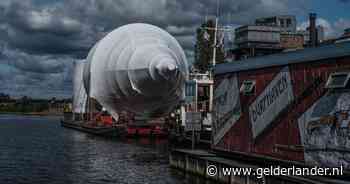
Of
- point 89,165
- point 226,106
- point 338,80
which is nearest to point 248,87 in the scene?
point 226,106

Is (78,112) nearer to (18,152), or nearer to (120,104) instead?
(120,104)

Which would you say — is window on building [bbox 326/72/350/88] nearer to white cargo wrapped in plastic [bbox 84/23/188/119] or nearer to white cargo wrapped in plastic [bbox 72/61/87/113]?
white cargo wrapped in plastic [bbox 84/23/188/119]

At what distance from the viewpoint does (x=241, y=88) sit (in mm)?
22188

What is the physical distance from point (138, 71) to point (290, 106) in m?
30.7

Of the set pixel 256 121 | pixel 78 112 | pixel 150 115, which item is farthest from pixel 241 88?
pixel 78 112

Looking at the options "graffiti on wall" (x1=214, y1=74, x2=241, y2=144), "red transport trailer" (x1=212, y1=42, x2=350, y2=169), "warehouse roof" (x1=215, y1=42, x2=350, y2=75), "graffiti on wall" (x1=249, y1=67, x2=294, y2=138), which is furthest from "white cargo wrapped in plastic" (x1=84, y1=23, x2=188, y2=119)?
"graffiti on wall" (x1=249, y1=67, x2=294, y2=138)

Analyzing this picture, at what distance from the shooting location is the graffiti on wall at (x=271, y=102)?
61.5 ft

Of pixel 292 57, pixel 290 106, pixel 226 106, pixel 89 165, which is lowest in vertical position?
pixel 89 165

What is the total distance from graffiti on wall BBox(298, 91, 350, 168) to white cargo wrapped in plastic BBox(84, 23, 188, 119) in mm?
28841

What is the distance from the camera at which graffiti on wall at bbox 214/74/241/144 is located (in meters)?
22.8

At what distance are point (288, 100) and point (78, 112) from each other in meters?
72.6

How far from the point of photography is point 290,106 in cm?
1856

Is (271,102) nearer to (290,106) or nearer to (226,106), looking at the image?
(290,106)

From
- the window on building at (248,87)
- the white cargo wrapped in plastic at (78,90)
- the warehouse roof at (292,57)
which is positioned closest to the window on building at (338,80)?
the warehouse roof at (292,57)
